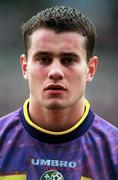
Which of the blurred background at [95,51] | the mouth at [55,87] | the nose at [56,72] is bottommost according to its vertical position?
the mouth at [55,87]

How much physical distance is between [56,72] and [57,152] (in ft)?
1.40

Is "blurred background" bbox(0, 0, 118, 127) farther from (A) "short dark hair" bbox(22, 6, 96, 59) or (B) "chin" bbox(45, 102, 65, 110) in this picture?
(B) "chin" bbox(45, 102, 65, 110)

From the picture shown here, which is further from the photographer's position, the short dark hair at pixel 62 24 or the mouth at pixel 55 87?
the short dark hair at pixel 62 24

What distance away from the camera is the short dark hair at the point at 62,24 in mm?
3086

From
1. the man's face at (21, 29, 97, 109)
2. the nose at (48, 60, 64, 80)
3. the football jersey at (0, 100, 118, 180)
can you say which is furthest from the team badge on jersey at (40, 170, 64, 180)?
the nose at (48, 60, 64, 80)

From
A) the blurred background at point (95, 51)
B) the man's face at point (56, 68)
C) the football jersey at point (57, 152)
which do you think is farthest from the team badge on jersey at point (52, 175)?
the blurred background at point (95, 51)

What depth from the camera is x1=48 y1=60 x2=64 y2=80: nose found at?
2.95 meters

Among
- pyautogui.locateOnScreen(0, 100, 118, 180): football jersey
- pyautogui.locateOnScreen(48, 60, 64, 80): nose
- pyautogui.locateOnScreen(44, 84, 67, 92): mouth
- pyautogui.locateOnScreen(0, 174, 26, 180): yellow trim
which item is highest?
pyautogui.locateOnScreen(48, 60, 64, 80): nose

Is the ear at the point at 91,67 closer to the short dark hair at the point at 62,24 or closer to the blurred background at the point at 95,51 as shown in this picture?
the short dark hair at the point at 62,24

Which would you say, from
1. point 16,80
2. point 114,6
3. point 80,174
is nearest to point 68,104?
A: point 80,174

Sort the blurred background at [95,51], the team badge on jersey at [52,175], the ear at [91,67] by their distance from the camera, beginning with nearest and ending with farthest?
the team badge on jersey at [52,175], the ear at [91,67], the blurred background at [95,51]

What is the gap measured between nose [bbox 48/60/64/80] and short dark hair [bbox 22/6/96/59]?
18 cm

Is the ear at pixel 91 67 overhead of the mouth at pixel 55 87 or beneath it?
overhead

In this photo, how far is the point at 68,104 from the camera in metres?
3.04
